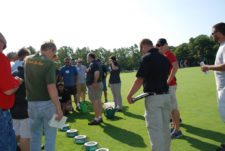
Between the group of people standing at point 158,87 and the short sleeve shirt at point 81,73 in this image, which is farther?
the short sleeve shirt at point 81,73

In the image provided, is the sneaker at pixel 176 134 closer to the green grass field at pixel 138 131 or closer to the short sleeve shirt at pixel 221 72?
the green grass field at pixel 138 131

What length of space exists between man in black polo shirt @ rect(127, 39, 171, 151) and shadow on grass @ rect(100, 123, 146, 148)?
1.73m

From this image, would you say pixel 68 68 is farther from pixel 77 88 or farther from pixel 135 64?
pixel 135 64

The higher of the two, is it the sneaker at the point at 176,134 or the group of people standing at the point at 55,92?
the group of people standing at the point at 55,92

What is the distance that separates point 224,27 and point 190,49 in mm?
105194

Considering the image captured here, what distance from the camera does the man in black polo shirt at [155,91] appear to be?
5.41 m

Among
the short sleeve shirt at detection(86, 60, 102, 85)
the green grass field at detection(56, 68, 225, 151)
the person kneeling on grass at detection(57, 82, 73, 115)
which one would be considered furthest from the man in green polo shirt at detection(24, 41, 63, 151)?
the person kneeling on grass at detection(57, 82, 73, 115)

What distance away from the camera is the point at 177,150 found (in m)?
6.68

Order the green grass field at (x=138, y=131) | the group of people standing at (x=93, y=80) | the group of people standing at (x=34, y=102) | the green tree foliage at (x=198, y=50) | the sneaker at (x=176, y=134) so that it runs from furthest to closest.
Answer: the green tree foliage at (x=198, y=50) < the group of people standing at (x=93, y=80) < the sneaker at (x=176, y=134) < the green grass field at (x=138, y=131) < the group of people standing at (x=34, y=102)

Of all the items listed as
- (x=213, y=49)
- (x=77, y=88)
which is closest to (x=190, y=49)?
(x=213, y=49)

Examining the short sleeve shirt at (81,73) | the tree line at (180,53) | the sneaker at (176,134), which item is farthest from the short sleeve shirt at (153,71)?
the tree line at (180,53)

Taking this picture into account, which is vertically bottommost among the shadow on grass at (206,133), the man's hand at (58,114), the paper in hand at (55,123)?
the shadow on grass at (206,133)

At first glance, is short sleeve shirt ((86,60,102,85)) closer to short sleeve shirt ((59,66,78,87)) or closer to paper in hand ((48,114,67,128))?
short sleeve shirt ((59,66,78,87))

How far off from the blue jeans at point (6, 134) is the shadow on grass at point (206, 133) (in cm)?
495
